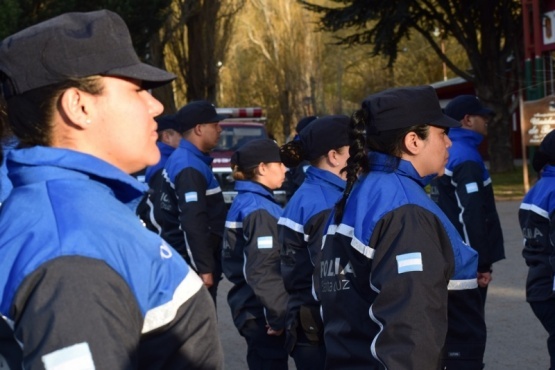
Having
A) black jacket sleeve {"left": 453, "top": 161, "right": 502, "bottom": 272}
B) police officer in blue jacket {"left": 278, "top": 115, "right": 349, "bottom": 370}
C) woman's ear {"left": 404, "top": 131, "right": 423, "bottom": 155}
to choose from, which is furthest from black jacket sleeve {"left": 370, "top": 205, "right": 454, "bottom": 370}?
black jacket sleeve {"left": 453, "top": 161, "right": 502, "bottom": 272}

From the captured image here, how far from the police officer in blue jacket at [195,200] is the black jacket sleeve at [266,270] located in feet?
4.96

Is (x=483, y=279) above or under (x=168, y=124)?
under

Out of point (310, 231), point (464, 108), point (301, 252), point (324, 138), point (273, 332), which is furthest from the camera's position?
point (464, 108)

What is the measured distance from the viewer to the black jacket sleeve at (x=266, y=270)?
603 centimetres

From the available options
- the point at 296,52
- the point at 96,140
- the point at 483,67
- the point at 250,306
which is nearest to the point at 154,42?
the point at 483,67

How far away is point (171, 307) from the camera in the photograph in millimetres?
2064

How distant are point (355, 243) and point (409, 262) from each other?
10.2 inches

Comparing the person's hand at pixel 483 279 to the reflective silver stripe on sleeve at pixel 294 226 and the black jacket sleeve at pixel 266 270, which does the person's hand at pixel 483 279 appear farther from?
the reflective silver stripe on sleeve at pixel 294 226

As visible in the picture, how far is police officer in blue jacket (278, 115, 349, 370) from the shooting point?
17.0ft

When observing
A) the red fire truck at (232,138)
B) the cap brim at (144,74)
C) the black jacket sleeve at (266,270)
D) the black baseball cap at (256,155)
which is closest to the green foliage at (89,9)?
the red fire truck at (232,138)

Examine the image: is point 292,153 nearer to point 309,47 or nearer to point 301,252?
point 301,252

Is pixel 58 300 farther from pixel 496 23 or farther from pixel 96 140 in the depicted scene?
pixel 496 23

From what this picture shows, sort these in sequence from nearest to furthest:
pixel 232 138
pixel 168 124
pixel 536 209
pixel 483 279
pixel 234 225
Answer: pixel 536 209 < pixel 234 225 < pixel 483 279 < pixel 168 124 < pixel 232 138

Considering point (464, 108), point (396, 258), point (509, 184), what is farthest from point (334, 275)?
point (509, 184)
